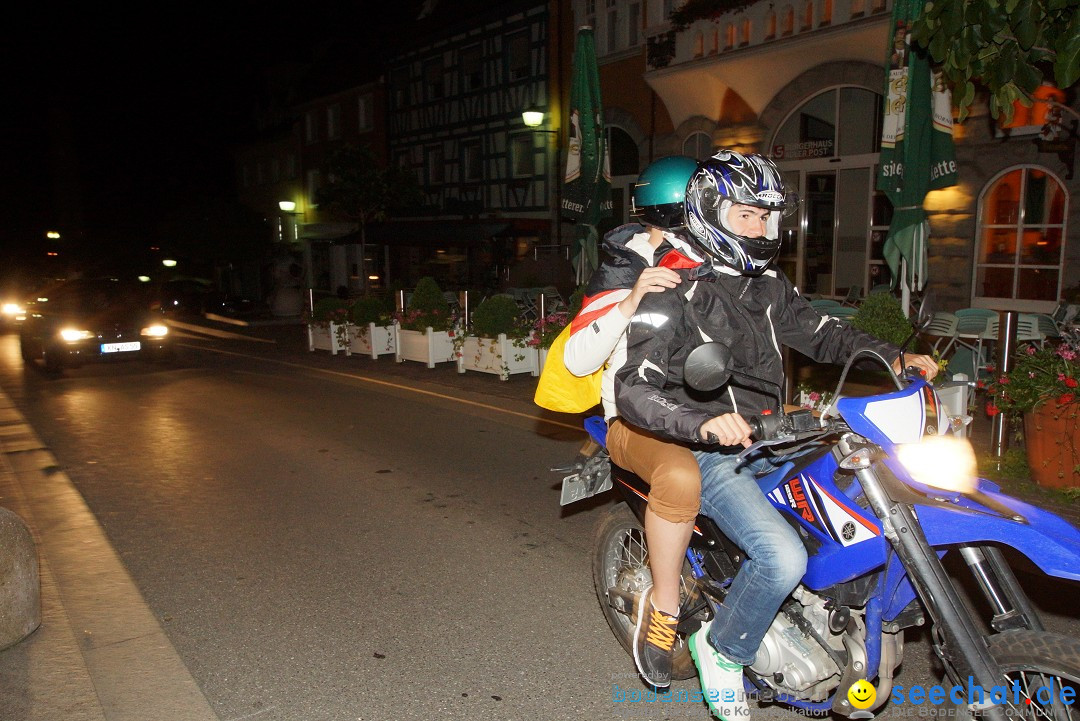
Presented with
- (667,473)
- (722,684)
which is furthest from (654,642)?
(667,473)

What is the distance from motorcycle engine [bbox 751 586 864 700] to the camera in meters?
2.90

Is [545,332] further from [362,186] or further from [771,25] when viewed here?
[362,186]

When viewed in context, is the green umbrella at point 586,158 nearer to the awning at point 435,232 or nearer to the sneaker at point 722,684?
the sneaker at point 722,684

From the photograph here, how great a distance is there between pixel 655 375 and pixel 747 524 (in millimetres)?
616

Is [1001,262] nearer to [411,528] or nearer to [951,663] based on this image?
[411,528]

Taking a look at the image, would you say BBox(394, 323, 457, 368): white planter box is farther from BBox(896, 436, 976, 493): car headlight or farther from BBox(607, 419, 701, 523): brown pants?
BBox(896, 436, 976, 493): car headlight

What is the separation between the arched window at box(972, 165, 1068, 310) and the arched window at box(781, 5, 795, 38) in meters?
4.42

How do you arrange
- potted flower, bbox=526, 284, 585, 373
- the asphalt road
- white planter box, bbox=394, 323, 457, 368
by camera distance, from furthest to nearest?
white planter box, bbox=394, 323, 457, 368 < potted flower, bbox=526, 284, 585, 373 < the asphalt road

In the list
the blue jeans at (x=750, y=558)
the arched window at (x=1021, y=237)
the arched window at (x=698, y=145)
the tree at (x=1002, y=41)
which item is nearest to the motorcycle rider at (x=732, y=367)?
the blue jeans at (x=750, y=558)

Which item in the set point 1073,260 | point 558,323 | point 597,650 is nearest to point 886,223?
point 1073,260

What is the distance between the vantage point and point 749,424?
263 cm

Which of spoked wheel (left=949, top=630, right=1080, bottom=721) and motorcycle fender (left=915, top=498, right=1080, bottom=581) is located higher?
motorcycle fender (left=915, top=498, right=1080, bottom=581)

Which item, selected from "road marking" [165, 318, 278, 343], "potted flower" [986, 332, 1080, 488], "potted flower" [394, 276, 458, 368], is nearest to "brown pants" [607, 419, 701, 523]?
"potted flower" [986, 332, 1080, 488]

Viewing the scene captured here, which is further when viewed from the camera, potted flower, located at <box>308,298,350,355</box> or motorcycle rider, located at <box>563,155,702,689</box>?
potted flower, located at <box>308,298,350,355</box>
